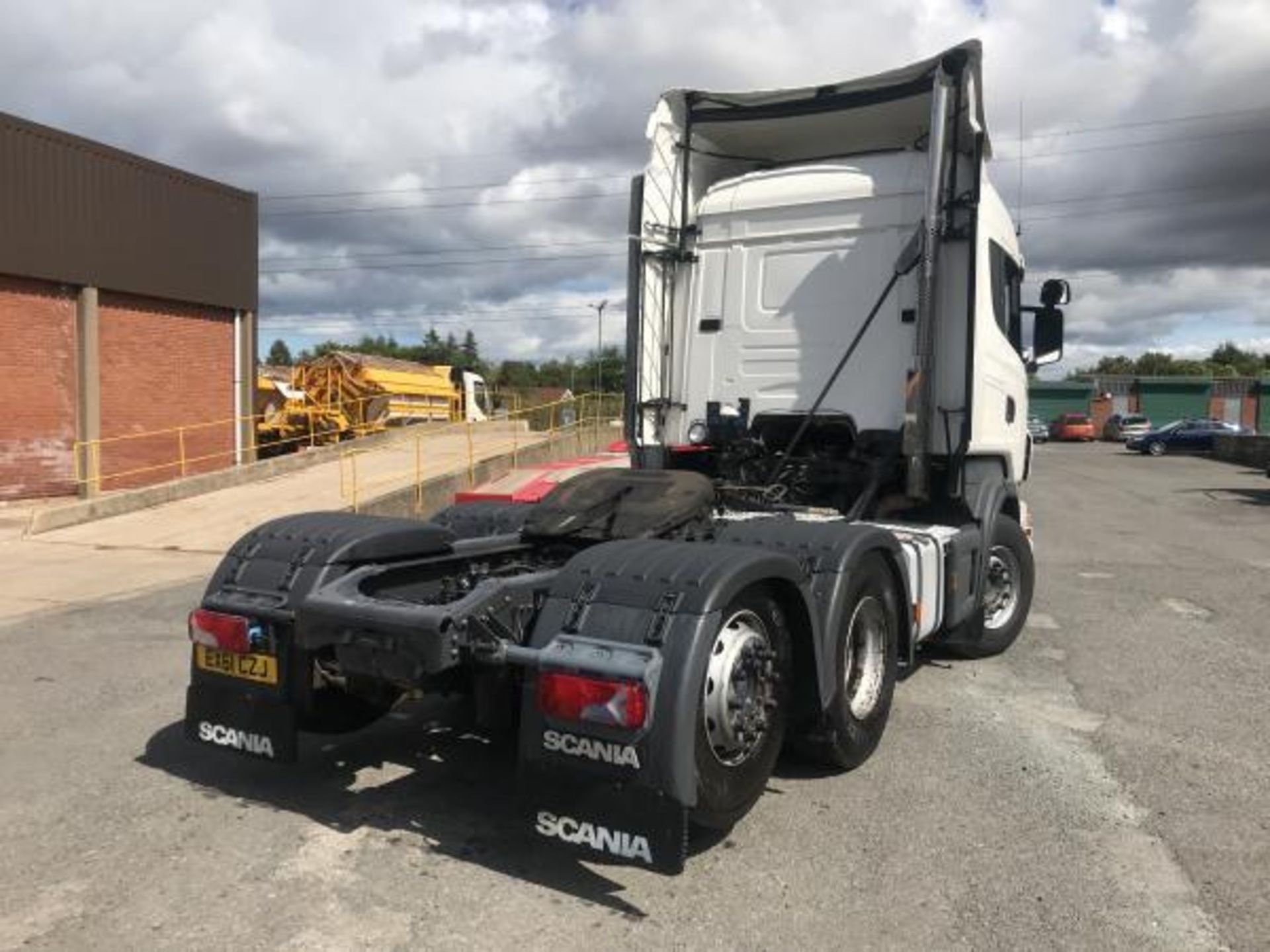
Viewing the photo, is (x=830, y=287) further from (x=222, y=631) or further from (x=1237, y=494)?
(x=1237, y=494)

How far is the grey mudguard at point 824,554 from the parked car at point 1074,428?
5355 centimetres

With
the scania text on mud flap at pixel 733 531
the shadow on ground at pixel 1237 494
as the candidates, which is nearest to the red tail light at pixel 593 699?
the scania text on mud flap at pixel 733 531

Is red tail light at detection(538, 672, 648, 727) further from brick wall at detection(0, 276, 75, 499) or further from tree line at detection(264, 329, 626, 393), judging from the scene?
tree line at detection(264, 329, 626, 393)

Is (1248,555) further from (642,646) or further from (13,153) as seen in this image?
(13,153)

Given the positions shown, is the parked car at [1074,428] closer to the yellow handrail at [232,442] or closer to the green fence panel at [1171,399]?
the green fence panel at [1171,399]

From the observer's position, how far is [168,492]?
16.7 m

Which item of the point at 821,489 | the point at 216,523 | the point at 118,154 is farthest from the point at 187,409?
the point at 821,489

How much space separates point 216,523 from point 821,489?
35.2 feet

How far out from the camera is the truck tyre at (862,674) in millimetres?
4516

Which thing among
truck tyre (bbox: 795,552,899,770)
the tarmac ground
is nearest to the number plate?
the tarmac ground

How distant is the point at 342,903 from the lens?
3.50 metres

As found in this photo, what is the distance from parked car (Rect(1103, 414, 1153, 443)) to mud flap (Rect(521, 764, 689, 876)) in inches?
1963

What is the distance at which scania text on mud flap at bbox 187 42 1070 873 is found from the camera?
11.6 feet

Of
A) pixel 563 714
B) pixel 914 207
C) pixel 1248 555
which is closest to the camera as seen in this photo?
pixel 563 714
